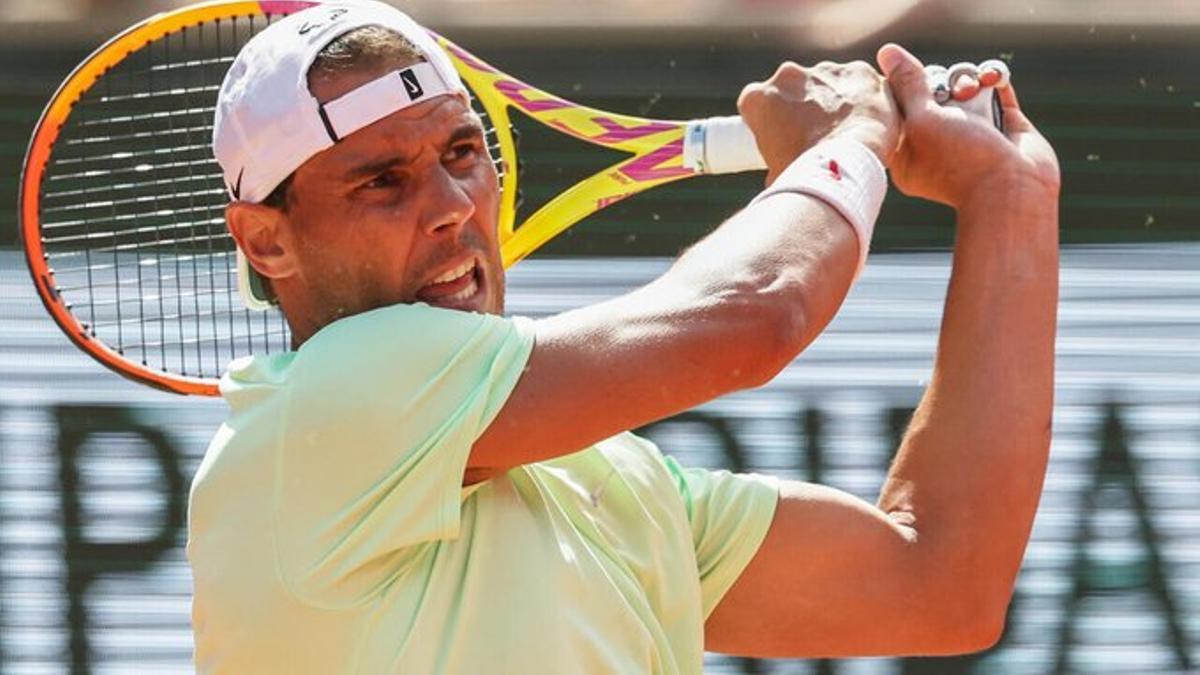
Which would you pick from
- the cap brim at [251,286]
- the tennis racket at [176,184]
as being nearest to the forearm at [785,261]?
the cap brim at [251,286]

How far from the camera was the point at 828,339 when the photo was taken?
5664 mm

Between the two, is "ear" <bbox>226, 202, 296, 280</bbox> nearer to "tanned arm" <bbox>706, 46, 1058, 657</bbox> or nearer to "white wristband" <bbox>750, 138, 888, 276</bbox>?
"white wristband" <bbox>750, 138, 888, 276</bbox>

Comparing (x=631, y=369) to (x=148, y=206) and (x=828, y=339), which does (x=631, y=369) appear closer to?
(x=148, y=206)

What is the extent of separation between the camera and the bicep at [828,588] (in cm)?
264

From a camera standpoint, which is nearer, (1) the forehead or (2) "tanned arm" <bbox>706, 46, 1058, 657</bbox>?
(1) the forehead

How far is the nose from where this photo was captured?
245cm

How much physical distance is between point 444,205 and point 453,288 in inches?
3.7

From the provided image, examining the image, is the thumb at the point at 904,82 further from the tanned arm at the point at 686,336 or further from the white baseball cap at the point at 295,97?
the white baseball cap at the point at 295,97

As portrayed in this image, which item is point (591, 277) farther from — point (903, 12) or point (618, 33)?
point (903, 12)

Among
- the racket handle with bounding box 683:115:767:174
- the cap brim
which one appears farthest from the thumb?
the cap brim

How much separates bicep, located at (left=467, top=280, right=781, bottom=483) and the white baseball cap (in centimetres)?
35

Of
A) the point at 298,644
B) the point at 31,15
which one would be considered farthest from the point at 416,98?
the point at 31,15

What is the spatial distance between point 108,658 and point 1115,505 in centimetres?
243

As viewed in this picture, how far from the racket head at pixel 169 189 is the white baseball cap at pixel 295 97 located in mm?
734
